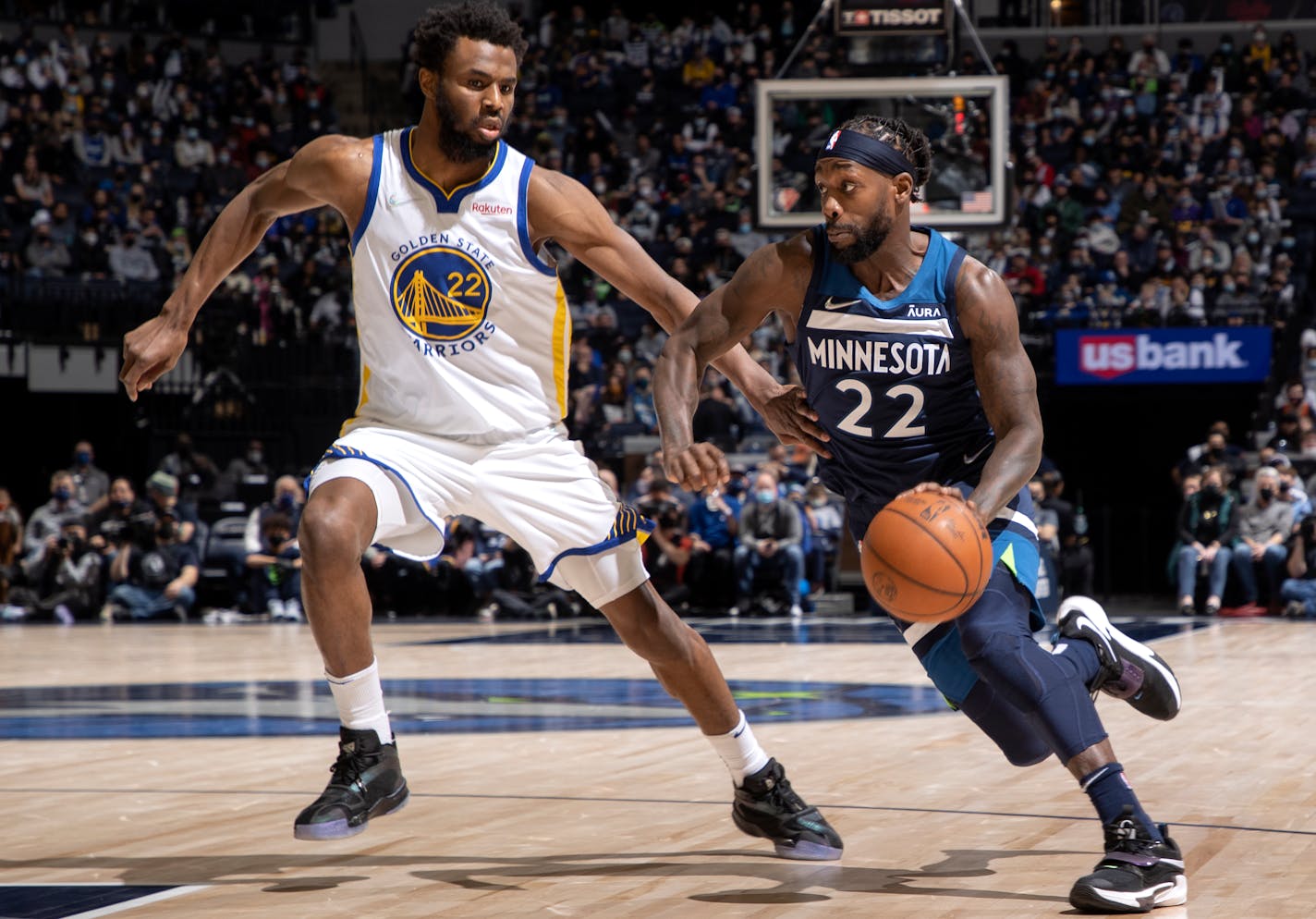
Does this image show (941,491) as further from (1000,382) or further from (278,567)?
(278,567)

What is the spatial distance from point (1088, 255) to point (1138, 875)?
16.5 m

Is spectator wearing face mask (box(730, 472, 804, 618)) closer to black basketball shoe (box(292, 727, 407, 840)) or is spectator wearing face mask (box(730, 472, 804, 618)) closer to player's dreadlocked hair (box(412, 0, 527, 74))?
player's dreadlocked hair (box(412, 0, 527, 74))

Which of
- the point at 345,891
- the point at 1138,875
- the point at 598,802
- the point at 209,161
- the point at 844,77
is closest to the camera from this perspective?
the point at 1138,875

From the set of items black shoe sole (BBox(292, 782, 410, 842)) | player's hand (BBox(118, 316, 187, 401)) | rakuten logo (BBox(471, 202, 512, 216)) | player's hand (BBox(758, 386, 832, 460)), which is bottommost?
black shoe sole (BBox(292, 782, 410, 842))

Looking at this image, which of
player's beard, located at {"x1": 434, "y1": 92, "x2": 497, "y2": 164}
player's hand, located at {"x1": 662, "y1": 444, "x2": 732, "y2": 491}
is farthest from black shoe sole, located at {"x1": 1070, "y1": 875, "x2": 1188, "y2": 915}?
player's beard, located at {"x1": 434, "y1": 92, "x2": 497, "y2": 164}

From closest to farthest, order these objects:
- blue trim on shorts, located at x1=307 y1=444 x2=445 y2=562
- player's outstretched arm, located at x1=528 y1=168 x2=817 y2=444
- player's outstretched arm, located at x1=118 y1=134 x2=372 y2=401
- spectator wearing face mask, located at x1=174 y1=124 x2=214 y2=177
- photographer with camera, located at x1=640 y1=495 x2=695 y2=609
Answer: blue trim on shorts, located at x1=307 y1=444 x2=445 y2=562 → player's outstretched arm, located at x1=118 y1=134 x2=372 y2=401 → player's outstretched arm, located at x1=528 y1=168 x2=817 y2=444 → photographer with camera, located at x1=640 y1=495 x2=695 y2=609 → spectator wearing face mask, located at x1=174 y1=124 x2=214 y2=177

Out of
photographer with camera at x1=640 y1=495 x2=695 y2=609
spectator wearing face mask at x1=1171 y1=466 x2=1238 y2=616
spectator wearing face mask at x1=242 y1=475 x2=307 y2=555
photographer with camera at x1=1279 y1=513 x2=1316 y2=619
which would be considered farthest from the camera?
spectator wearing face mask at x1=242 y1=475 x2=307 y2=555

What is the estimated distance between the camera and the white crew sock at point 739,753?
4.54 m

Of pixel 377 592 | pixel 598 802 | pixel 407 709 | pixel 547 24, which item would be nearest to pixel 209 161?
pixel 547 24

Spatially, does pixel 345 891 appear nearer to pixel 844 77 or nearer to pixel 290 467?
pixel 844 77

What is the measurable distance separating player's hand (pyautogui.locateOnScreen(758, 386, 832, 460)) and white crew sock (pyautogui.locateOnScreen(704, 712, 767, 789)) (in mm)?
772

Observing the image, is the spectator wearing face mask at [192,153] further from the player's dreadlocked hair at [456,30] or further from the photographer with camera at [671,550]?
the player's dreadlocked hair at [456,30]

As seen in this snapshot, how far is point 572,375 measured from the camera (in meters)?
18.4

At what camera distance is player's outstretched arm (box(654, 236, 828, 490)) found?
13.8ft
